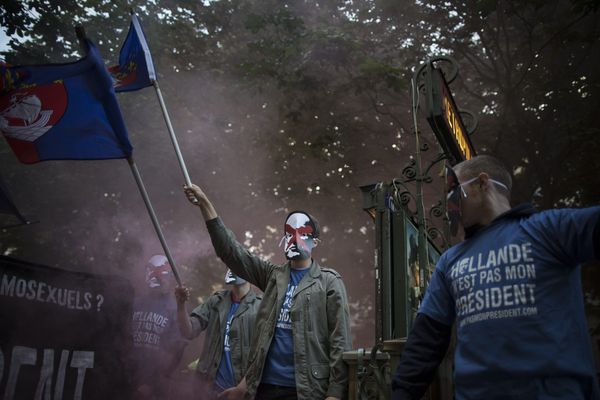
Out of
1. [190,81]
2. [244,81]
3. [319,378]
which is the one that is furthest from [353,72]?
[319,378]

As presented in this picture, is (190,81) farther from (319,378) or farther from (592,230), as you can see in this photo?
(592,230)

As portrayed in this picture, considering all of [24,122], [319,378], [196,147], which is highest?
[196,147]

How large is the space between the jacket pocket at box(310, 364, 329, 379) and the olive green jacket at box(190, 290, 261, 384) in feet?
4.89

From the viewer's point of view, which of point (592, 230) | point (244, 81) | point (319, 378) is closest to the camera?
point (592, 230)

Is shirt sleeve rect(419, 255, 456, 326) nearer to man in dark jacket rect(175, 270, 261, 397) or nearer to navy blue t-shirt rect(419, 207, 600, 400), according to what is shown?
navy blue t-shirt rect(419, 207, 600, 400)

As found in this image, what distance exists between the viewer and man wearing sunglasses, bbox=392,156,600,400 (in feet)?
6.67

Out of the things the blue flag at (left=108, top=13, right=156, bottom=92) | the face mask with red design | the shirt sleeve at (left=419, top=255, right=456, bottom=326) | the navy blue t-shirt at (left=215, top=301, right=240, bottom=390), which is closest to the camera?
the shirt sleeve at (left=419, top=255, right=456, bottom=326)

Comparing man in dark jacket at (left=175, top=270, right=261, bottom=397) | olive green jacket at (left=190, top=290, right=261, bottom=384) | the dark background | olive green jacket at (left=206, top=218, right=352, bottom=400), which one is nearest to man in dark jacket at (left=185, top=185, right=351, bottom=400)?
olive green jacket at (left=206, top=218, right=352, bottom=400)

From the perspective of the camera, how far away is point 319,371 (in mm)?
3809

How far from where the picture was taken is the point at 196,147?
46.4 feet

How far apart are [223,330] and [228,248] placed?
1909 millimetres

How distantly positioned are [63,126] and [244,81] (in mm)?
6887

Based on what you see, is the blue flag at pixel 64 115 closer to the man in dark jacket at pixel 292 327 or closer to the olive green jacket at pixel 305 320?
the man in dark jacket at pixel 292 327

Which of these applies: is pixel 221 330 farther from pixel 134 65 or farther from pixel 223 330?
pixel 134 65
